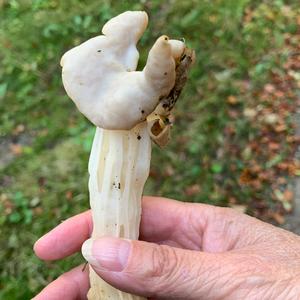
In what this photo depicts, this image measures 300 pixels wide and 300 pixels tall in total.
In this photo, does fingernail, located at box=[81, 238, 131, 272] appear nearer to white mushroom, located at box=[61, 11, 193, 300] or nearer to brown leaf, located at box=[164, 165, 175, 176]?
white mushroom, located at box=[61, 11, 193, 300]

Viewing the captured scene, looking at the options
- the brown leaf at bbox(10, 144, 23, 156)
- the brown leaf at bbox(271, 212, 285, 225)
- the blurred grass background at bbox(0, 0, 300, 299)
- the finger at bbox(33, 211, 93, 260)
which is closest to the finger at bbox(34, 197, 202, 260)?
the finger at bbox(33, 211, 93, 260)

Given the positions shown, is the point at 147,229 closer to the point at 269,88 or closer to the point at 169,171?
the point at 169,171

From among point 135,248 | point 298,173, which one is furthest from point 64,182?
point 135,248

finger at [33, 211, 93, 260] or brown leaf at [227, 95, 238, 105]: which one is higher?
finger at [33, 211, 93, 260]

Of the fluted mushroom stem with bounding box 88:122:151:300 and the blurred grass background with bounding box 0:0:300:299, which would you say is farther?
the blurred grass background with bounding box 0:0:300:299

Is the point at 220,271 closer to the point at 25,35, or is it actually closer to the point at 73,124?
the point at 73,124

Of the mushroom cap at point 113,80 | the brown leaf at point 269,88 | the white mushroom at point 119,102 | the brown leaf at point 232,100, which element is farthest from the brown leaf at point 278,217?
the mushroom cap at point 113,80
